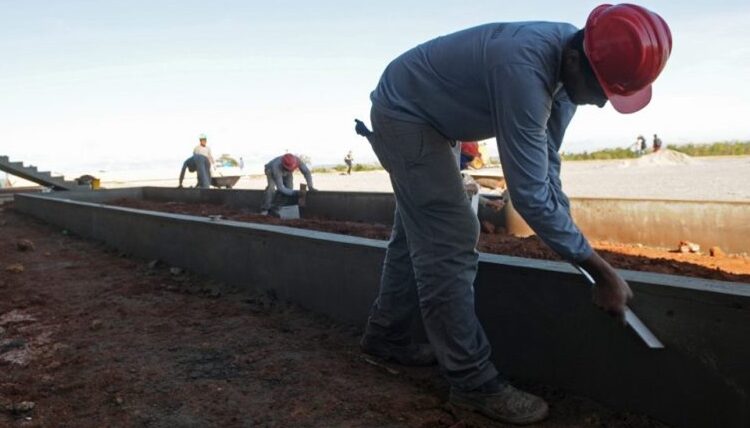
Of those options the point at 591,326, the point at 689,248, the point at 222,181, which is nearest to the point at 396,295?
the point at 591,326

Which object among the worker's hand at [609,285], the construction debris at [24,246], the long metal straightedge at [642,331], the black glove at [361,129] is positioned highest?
the black glove at [361,129]

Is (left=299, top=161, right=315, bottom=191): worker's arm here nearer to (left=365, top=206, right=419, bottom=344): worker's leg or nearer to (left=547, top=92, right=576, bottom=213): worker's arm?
(left=365, top=206, right=419, bottom=344): worker's leg

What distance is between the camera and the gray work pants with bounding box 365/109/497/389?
2.71 m

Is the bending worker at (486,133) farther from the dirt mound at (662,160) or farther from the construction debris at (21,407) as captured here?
the dirt mound at (662,160)

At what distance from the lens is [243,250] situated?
5.05m

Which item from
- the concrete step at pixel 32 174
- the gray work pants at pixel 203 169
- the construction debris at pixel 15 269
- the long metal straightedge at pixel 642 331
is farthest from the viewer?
the concrete step at pixel 32 174

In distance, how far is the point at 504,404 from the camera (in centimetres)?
263

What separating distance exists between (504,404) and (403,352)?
0.79m

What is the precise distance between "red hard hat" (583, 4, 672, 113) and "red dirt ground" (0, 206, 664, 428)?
4.43 ft

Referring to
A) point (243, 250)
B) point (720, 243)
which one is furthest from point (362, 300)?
point (720, 243)

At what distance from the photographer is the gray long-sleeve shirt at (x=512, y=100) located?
2.25 meters

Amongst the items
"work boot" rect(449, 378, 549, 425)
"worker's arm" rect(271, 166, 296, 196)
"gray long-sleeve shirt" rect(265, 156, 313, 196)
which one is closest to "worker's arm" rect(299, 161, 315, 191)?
"gray long-sleeve shirt" rect(265, 156, 313, 196)

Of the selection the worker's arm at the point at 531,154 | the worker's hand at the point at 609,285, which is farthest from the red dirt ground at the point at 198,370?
the worker's arm at the point at 531,154

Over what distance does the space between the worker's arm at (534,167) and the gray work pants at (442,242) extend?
44cm
